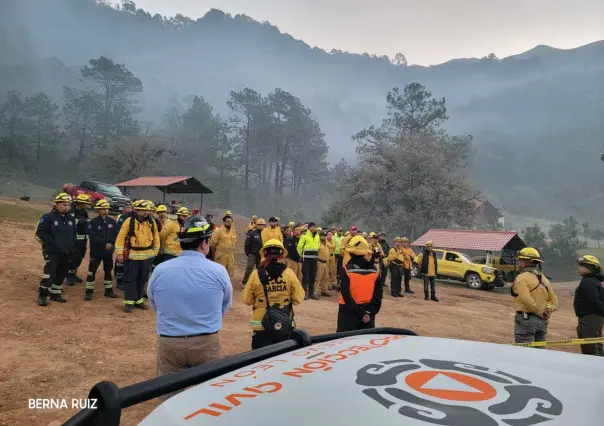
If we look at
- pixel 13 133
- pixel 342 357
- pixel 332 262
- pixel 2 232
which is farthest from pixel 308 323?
pixel 13 133

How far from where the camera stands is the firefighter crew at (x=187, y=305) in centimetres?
285

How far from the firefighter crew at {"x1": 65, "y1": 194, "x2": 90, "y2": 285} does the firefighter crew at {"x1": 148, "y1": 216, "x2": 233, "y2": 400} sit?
21.0 ft

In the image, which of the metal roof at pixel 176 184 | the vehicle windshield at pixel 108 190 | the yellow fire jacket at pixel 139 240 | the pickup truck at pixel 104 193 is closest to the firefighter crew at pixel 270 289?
the yellow fire jacket at pixel 139 240

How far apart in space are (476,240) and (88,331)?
18.7 meters

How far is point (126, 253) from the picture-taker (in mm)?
7164

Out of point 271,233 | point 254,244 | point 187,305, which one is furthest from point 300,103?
point 187,305

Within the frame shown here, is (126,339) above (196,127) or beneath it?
beneath

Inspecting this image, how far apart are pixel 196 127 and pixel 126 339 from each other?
2348 inches

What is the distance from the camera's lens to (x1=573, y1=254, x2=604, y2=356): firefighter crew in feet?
18.2

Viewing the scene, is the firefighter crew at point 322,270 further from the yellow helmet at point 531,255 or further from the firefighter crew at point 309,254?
the yellow helmet at point 531,255

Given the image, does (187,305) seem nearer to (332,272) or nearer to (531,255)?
(531,255)

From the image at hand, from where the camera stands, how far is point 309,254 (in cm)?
1099

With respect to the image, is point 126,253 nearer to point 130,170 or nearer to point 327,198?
point 130,170

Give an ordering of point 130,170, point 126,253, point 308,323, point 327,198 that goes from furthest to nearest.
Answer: point 327,198, point 130,170, point 308,323, point 126,253
